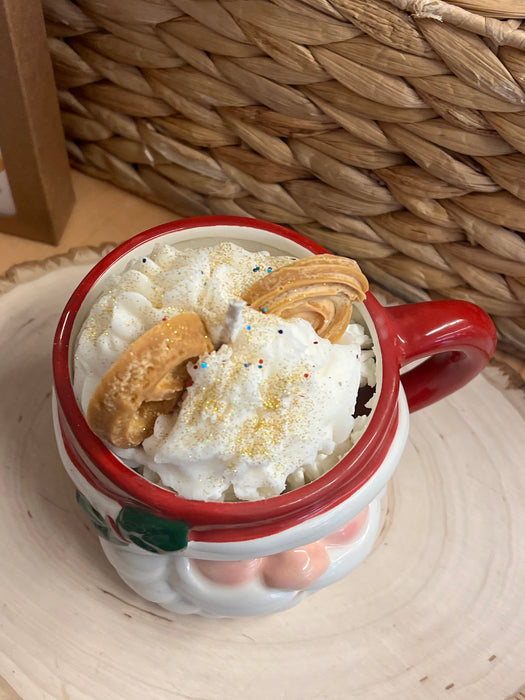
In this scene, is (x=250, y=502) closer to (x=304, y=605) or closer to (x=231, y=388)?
(x=231, y=388)

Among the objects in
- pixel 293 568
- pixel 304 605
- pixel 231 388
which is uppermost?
pixel 231 388

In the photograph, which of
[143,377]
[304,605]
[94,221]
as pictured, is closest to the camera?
[143,377]

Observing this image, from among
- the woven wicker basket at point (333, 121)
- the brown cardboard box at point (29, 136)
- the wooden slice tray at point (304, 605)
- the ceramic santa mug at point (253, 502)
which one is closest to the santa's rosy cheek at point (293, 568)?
the ceramic santa mug at point (253, 502)

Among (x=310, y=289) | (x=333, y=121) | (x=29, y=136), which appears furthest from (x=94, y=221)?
(x=310, y=289)

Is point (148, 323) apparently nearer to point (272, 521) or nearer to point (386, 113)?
point (272, 521)

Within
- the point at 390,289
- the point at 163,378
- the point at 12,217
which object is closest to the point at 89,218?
the point at 12,217

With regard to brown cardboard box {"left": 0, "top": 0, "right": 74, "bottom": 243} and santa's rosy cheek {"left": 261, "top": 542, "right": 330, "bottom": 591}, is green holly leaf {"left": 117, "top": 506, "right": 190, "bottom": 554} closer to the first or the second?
santa's rosy cheek {"left": 261, "top": 542, "right": 330, "bottom": 591}
